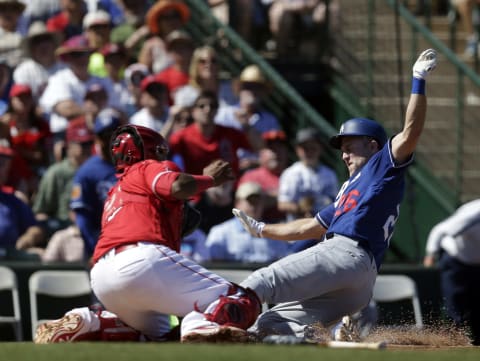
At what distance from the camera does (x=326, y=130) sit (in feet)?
40.3

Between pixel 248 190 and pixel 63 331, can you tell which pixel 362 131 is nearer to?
pixel 63 331

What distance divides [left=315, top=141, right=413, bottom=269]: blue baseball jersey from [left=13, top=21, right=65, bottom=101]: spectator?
230 inches

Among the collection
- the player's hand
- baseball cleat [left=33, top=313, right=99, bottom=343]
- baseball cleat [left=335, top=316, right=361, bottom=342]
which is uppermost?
the player's hand

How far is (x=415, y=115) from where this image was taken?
6680 mm

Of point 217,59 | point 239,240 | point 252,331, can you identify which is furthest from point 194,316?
point 217,59

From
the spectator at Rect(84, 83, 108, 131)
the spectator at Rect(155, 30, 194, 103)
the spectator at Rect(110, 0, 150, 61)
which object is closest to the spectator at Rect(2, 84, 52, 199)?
the spectator at Rect(84, 83, 108, 131)

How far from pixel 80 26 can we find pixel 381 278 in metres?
4.71

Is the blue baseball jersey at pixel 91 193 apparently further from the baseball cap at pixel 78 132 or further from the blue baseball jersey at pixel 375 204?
the blue baseball jersey at pixel 375 204

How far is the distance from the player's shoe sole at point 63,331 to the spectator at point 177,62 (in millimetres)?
5163

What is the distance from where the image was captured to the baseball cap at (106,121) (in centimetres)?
1061

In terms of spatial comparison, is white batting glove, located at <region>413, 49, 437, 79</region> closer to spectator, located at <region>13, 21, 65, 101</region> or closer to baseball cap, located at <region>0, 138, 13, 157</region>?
baseball cap, located at <region>0, 138, 13, 157</region>

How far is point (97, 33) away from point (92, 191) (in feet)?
8.49

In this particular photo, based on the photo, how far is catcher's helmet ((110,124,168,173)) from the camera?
7168 millimetres

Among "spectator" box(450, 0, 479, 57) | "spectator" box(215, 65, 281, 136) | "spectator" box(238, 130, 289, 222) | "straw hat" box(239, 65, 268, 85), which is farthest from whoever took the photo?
"spectator" box(450, 0, 479, 57)
